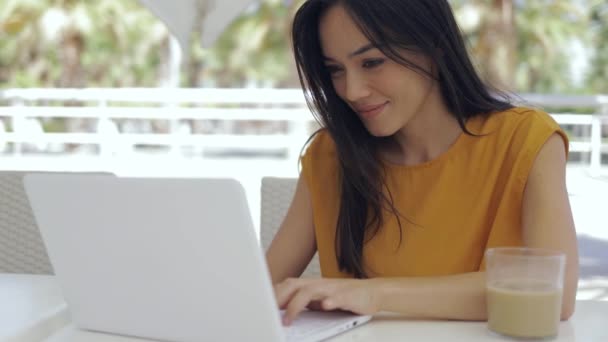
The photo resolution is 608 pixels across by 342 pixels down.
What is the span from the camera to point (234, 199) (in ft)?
2.92

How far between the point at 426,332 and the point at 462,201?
423mm

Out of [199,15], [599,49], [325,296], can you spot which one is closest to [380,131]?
[325,296]

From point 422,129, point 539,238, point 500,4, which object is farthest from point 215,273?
point 500,4

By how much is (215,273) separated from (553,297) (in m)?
0.41

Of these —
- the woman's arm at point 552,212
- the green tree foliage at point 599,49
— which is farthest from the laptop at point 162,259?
the green tree foliage at point 599,49

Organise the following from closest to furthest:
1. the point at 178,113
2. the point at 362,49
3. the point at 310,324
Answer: the point at 310,324 < the point at 362,49 < the point at 178,113

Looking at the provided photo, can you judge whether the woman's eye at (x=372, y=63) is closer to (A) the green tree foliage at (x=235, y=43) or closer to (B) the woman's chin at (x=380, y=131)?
(B) the woman's chin at (x=380, y=131)

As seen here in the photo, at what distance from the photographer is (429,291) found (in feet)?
3.85

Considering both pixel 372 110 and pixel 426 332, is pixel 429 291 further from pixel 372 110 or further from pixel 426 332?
pixel 372 110

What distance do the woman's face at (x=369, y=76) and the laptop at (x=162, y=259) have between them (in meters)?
0.43

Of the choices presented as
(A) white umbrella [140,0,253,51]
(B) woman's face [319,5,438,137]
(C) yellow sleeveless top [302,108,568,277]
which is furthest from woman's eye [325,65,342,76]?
(A) white umbrella [140,0,253,51]

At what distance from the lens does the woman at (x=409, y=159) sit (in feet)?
4.58

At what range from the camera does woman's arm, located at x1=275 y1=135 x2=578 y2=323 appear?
44.2 inches

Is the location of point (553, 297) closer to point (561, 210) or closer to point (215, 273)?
point (561, 210)
